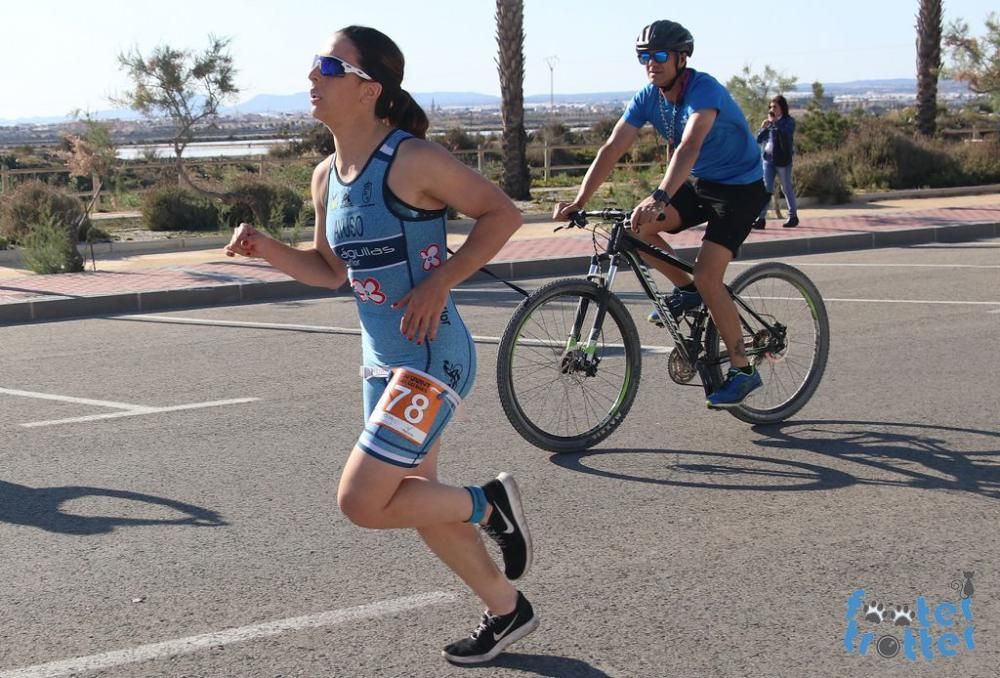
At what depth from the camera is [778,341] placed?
275 inches

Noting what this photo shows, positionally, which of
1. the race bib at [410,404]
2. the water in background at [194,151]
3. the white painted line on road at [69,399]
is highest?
the race bib at [410,404]

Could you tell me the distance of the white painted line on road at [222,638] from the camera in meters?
4.03

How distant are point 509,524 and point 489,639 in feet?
1.11

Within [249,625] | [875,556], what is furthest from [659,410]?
[249,625]

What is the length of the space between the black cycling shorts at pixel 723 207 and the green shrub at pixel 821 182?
15.7 metres

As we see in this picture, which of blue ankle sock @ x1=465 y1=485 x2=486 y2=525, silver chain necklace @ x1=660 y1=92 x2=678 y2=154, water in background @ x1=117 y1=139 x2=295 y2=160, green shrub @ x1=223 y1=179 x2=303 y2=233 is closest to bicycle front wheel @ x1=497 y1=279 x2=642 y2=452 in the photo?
silver chain necklace @ x1=660 y1=92 x2=678 y2=154

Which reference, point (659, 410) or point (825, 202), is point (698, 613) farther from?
point (825, 202)

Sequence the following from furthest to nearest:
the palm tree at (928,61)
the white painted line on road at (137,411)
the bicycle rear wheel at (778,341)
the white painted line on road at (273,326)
Result: the palm tree at (928,61) → the white painted line on road at (273,326) → the white painted line on road at (137,411) → the bicycle rear wheel at (778,341)

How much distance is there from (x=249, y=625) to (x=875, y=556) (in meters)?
2.19

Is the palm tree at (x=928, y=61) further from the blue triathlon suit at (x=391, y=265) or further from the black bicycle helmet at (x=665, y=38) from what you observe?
the blue triathlon suit at (x=391, y=265)

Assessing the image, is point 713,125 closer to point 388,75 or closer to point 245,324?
point 388,75

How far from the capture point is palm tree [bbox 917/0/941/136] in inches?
1065

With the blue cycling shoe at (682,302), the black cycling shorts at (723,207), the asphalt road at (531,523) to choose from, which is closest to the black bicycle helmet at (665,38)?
the black cycling shorts at (723,207)

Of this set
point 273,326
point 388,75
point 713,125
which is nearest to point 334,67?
point 388,75
